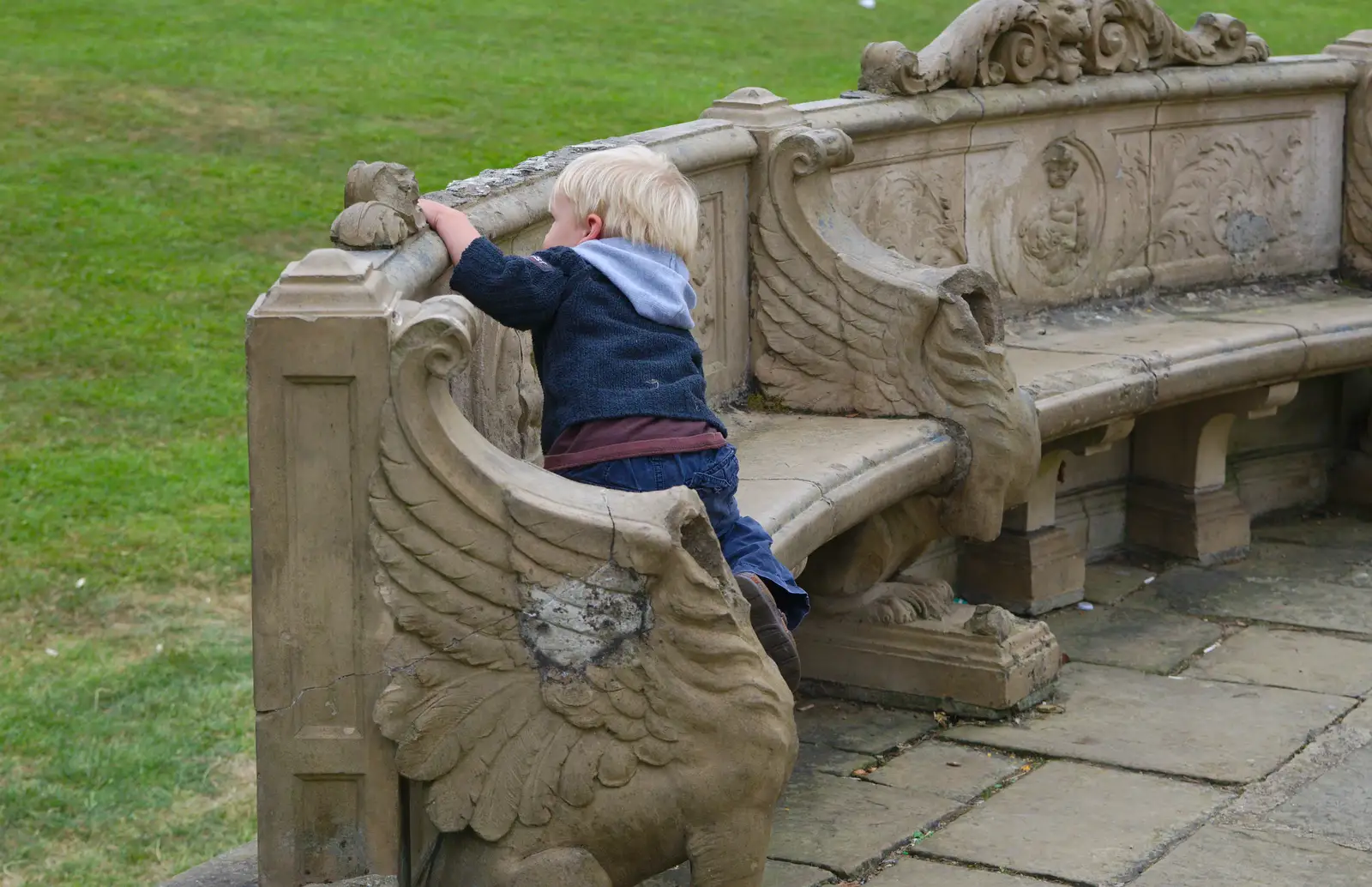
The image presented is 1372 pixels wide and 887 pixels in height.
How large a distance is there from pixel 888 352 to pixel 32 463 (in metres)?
3.49

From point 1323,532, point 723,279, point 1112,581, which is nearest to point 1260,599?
point 1112,581

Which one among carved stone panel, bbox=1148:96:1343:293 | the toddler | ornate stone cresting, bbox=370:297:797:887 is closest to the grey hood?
the toddler

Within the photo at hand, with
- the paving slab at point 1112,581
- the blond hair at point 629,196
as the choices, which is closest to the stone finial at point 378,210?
the blond hair at point 629,196

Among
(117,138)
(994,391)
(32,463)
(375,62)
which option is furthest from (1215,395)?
(375,62)

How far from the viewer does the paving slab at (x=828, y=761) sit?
167 inches

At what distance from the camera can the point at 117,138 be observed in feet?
34.6

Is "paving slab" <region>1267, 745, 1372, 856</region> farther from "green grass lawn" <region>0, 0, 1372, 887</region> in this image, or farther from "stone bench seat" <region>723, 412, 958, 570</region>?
"green grass lawn" <region>0, 0, 1372, 887</region>

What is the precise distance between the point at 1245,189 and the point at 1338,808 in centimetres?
319

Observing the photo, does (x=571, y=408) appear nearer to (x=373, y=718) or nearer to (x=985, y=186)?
(x=373, y=718)

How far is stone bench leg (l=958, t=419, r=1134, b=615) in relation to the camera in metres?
5.50

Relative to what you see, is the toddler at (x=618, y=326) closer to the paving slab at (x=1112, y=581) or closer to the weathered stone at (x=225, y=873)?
the weathered stone at (x=225, y=873)

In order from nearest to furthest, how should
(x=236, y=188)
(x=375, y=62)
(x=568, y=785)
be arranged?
(x=568, y=785)
(x=236, y=188)
(x=375, y=62)

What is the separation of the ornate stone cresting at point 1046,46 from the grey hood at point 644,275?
245cm

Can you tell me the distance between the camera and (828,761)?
432 centimetres
